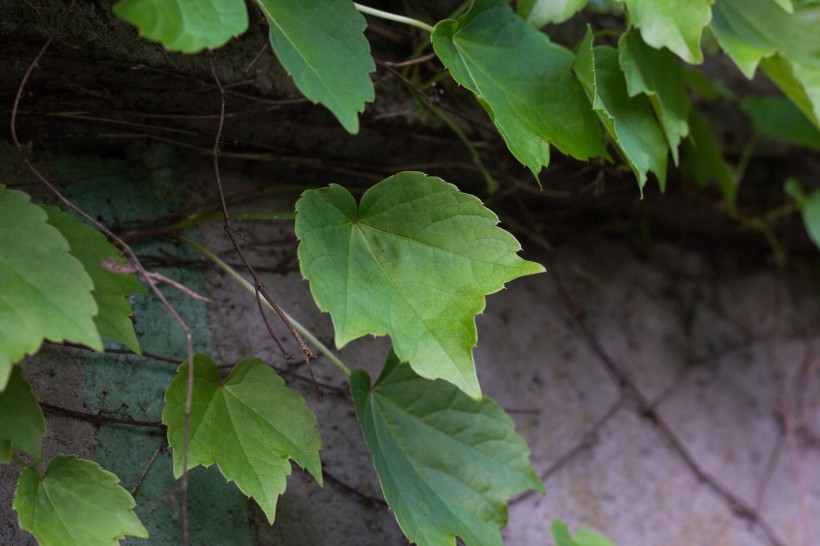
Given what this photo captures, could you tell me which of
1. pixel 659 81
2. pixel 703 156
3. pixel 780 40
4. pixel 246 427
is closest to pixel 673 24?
pixel 659 81

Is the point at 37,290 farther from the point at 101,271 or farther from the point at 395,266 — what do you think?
the point at 395,266

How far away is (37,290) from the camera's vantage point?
Answer: 641 mm

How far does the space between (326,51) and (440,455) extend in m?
0.51

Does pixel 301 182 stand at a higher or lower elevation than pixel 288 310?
higher

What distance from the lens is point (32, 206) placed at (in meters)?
0.67

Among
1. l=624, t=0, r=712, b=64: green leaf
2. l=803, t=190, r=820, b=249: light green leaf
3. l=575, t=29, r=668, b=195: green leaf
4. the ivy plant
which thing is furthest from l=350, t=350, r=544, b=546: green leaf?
l=803, t=190, r=820, b=249: light green leaf

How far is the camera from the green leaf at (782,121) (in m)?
1.42

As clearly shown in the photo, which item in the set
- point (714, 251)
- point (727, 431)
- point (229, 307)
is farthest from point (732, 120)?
point (229, 307)

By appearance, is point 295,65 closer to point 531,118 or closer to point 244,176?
point 531,118

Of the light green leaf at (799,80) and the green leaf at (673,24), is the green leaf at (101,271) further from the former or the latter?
the light green leaf at (799,80)

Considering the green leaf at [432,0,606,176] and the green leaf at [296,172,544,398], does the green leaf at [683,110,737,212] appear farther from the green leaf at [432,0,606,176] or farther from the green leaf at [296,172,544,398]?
the green leaf at [296,172,544,398]

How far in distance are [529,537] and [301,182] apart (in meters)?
0.70

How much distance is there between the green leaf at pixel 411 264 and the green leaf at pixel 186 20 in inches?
7.7

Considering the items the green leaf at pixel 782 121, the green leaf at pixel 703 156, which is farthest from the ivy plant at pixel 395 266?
the green leaf at pixel 782 121
